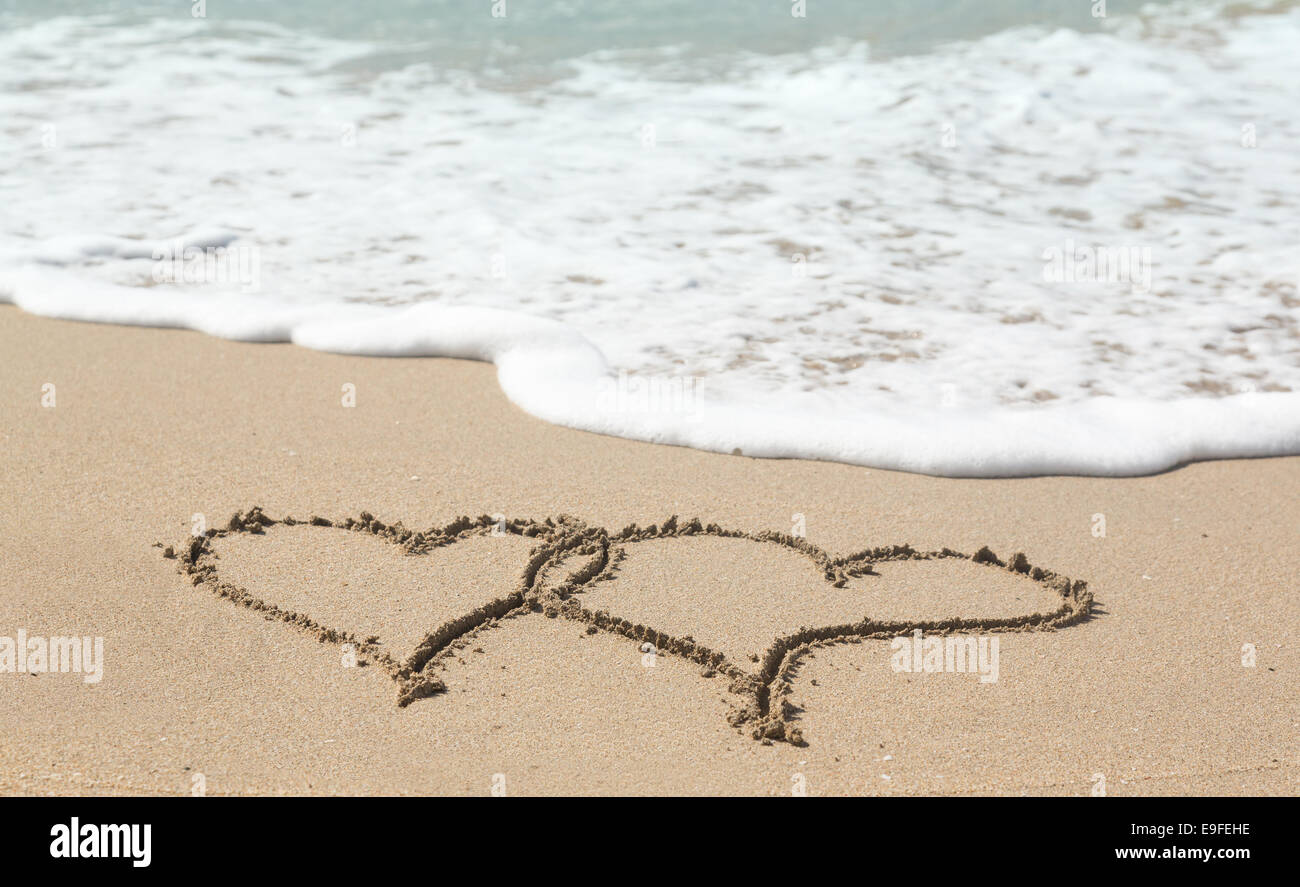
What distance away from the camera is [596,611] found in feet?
9.32

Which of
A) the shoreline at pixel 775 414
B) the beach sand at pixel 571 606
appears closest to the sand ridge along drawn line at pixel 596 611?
the beach sand at pixel 571 606

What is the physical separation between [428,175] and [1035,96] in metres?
4.01

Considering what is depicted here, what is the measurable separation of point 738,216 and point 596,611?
3.30m

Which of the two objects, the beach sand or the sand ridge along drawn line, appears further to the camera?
the sand ridge along drawn line

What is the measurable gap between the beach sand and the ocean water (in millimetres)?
323

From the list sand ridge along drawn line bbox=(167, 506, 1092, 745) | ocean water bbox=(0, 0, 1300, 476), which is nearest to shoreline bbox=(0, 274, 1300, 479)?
ocean water bbox=(0, 0, 1300, 476)

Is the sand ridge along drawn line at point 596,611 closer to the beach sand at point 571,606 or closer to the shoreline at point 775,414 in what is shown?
the beach sand at point 571,606

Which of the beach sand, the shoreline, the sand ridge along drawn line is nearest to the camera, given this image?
the beach sand

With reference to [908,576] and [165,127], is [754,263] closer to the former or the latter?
[908,576]

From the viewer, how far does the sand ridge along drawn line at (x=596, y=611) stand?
2.58 meters

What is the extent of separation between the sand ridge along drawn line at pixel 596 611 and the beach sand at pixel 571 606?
0.5 inches

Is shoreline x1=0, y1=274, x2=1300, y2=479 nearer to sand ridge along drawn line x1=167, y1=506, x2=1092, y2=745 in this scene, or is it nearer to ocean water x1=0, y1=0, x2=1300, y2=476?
ocean water x1=0, y1=0, x2=1300, y2=476

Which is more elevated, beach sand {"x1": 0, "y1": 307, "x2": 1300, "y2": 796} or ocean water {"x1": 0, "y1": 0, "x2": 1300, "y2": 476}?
ocean water {"x1": 0, "y1": 0, "x2": 1300, "y2": 476}

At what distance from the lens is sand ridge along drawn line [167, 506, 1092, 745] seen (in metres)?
2.58
